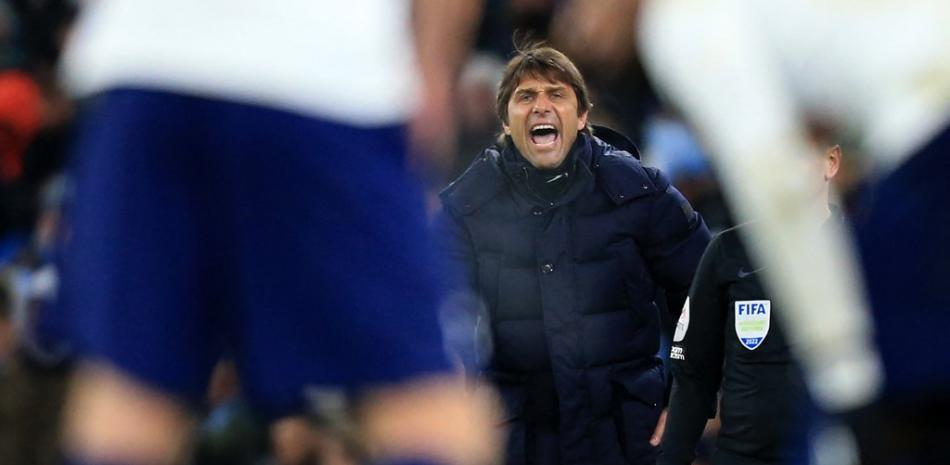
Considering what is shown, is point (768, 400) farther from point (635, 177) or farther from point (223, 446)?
point (223, 446)

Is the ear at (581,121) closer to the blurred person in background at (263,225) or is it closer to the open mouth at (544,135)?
the open mouth at (544,135)

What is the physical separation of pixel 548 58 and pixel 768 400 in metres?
1.23

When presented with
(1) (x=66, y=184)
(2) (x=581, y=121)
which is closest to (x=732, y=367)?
(2) (x=581, y=121)

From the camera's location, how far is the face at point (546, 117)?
19.8ft

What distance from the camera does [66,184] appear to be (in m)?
6.80

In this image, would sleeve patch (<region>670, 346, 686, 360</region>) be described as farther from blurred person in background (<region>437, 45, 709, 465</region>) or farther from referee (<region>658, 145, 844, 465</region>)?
blurred person in background (<region>437, 45, 709, 465</region>)

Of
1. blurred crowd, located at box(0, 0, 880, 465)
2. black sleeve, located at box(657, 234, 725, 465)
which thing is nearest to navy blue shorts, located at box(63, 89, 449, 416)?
black sleeve, located at box(657, 234, 725, 465)

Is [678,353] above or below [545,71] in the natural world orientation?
below

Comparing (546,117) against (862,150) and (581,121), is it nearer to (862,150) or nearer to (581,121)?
(581,121)

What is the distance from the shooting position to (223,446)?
7.79 meters

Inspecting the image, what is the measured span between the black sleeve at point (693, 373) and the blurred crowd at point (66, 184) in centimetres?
95

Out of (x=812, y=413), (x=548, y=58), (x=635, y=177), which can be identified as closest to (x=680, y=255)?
(x=635, y=177)

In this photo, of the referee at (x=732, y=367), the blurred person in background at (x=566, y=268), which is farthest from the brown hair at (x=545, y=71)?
the referee at (x=732, y=367)

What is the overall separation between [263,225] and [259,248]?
0.03 metres
